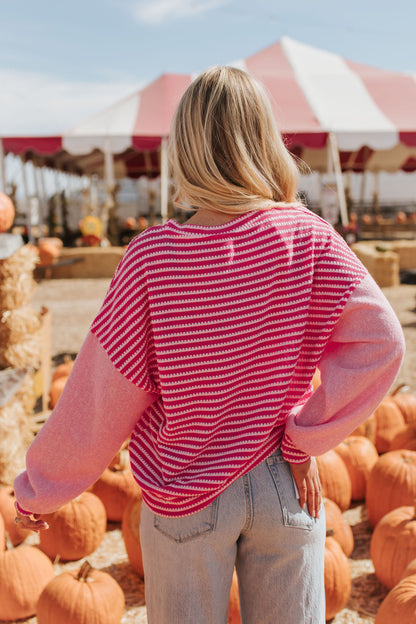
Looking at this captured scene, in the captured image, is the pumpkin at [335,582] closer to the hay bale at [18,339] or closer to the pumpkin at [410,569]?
the pumpkin at [410,569]

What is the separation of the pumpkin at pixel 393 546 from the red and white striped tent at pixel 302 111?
8.91m

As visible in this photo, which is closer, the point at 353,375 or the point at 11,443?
the point at 353,375

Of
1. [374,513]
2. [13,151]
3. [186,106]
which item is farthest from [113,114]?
[186,106]

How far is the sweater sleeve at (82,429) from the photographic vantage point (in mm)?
1161

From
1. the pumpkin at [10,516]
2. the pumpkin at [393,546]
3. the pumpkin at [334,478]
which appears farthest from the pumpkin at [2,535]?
the pumpkin at [393,546]

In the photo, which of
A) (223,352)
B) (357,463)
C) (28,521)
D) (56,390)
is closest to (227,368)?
(223,352)

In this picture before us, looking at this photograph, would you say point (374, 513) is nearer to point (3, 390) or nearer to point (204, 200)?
point (3, 390)

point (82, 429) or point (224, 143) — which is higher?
point (224, 143)

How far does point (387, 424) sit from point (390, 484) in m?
0.82

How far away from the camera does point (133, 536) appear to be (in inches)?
99.2

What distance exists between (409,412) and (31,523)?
9.37 ft

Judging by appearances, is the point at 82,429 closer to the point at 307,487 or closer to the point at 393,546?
the point at 307,487

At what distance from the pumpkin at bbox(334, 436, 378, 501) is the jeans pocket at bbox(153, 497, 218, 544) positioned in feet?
6.90

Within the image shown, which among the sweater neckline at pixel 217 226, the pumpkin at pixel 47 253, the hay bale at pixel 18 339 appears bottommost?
the pumpkin at pixel 47 253
